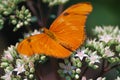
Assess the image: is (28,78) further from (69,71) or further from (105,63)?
(105,63)

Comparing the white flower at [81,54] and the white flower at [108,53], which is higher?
the white flower at [108,53]

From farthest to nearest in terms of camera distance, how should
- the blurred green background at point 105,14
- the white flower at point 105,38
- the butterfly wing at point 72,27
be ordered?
the blurred green background at point 105,14, the white flower at point 105,38, the butterfly wing at point 72,27

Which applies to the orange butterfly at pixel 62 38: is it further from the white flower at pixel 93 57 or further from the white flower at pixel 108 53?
the white flower at pixel 108 53

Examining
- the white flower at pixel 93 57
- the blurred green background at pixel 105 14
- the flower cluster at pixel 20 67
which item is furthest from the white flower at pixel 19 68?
the blurred green background at pixel 105 14

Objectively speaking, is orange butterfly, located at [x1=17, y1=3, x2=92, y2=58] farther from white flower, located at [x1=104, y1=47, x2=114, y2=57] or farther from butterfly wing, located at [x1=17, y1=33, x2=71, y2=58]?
white flower, located at [x1=104, y1=47, x2=114, y2=57]

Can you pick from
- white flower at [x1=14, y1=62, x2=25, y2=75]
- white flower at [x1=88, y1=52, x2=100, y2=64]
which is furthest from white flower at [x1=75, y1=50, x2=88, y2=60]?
white flower at [x1=14, y1=62, x2=25, y2=75]

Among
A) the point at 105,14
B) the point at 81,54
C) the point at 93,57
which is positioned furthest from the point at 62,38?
the point at 105,14

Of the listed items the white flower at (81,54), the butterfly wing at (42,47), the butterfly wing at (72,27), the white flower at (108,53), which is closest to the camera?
the butterfly wing at (42,47)

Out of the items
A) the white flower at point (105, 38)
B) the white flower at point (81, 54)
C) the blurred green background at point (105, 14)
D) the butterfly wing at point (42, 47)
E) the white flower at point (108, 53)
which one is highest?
the blurred green background at point (105, 14)

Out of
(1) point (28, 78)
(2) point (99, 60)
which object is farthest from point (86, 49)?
(1) point (28, 78)
